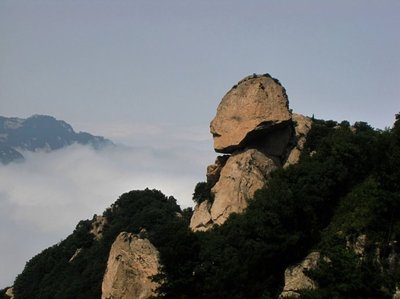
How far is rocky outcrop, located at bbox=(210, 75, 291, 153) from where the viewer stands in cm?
4666

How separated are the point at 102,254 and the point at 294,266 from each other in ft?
118

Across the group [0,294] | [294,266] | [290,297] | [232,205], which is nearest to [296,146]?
[232,205]

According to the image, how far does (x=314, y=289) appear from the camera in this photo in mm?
25469

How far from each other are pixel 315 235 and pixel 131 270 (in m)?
11.8

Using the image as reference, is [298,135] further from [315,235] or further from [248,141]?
[315,235]

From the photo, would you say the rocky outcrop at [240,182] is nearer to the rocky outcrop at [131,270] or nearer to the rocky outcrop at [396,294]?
the rocky outcrop at [131,270]

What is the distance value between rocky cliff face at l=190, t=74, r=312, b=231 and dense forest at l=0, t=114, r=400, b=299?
5888 millimetres

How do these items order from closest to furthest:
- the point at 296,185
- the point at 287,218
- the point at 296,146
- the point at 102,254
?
the point at 287,218 → the point at 296,185 → the point at 296,146 → the point at 102,254

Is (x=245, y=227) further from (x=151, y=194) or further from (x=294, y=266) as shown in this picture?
(x=151, y=194)

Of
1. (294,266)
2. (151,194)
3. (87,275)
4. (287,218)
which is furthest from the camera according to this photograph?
(151,194)

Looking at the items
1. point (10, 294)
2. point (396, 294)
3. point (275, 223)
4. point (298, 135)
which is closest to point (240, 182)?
point (298, 135)

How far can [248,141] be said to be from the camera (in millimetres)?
47406

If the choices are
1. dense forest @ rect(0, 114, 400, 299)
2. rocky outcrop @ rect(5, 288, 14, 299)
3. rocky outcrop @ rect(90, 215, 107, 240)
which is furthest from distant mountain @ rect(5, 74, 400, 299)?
rocky outcrop @ rect(5, 288, 14, 299)

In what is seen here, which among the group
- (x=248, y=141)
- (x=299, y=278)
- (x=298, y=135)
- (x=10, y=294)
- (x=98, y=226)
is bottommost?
(x=299, y=278)
